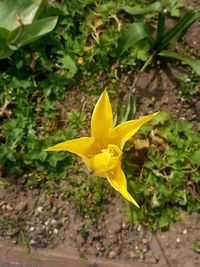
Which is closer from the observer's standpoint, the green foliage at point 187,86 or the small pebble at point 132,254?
the small pebble at point 132,254

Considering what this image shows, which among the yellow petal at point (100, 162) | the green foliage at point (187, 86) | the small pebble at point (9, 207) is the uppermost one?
the green foliage at point (187, 86)

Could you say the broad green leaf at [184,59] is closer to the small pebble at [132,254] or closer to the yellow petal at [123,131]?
the yellow petal at [123,131]

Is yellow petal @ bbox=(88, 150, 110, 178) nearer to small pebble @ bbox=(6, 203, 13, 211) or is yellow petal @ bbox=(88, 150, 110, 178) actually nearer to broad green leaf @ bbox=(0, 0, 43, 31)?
small pebble @ bbox=(6, 203, 13, 211)

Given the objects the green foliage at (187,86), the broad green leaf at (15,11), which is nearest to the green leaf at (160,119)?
the green foliage at (187,86)

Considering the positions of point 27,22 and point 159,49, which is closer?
point 27,22

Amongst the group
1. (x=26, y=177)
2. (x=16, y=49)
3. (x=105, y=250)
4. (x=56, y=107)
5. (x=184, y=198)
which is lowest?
(x=105, y=250)

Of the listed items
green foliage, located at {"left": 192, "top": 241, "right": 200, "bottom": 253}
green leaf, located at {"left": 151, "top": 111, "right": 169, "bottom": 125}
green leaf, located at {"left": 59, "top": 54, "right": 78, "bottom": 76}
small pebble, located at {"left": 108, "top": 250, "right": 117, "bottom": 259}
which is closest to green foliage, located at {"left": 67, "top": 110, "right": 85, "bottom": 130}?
green leaf, located at {"left": 59, "top": 54, "right": 78, "bottom": 76}

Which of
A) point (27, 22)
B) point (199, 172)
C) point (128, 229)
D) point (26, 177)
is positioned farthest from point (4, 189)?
point (199, 172)

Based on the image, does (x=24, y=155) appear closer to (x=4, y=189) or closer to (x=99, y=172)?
(x=4, y=189)
